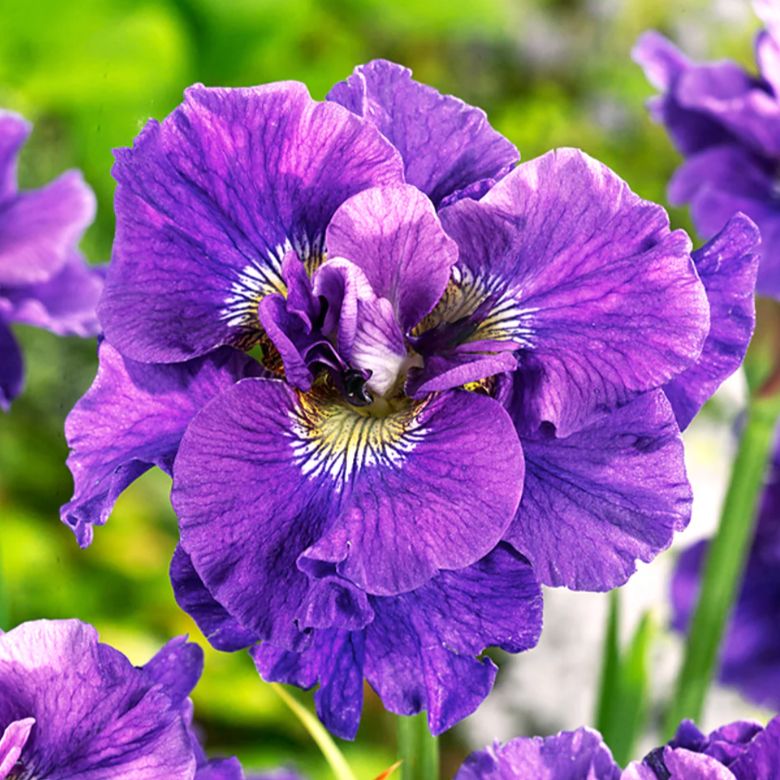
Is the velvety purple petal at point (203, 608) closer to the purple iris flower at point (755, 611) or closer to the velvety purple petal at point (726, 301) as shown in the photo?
the velvety purple petal at point (726, 301)

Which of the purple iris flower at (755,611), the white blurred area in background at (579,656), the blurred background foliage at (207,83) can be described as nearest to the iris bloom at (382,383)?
the purple iris flower at (755,611)

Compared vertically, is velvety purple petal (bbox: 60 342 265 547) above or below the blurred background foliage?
above

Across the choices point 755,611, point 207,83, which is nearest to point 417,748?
point 755,611

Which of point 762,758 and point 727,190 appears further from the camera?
point 727,190

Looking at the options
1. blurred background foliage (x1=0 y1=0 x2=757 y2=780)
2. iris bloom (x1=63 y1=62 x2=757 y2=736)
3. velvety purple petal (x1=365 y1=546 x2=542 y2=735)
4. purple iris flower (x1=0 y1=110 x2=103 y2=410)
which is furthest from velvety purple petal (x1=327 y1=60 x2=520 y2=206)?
blurred background foliage (x1=0 y1=0 x2=757 y2=780)

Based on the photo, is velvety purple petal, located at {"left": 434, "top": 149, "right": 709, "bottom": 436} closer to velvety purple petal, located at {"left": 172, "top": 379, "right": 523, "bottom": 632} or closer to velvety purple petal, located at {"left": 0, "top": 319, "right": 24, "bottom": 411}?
velvety purple petal, located at {"left": 172, "top": 379, "right": 523, "bottom": 632}

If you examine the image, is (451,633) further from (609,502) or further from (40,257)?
(40,257)
